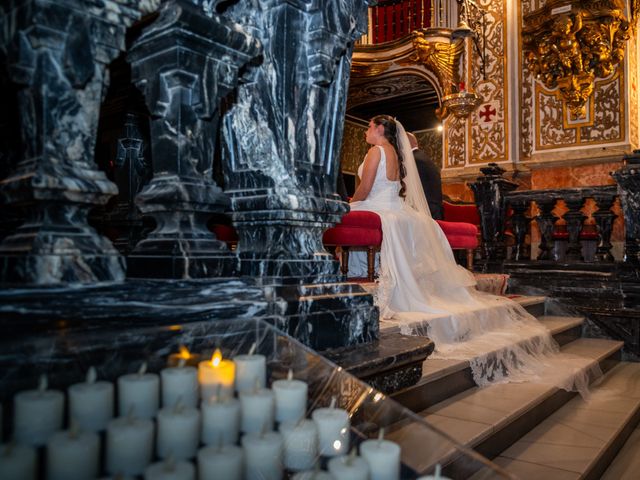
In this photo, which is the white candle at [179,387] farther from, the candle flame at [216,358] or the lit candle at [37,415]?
the lit candle at [37,415]

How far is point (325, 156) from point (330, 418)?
1.23 metres

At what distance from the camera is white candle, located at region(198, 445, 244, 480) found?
32.9 inches

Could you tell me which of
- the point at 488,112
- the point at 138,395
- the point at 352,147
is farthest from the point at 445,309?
the point at 352,147

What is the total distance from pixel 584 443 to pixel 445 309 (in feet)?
4.04

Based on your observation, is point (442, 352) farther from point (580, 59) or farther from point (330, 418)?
point (580, 59)

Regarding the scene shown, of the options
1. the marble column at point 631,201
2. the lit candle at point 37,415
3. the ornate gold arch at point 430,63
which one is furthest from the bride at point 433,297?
the ornate gold arch at point 430,63

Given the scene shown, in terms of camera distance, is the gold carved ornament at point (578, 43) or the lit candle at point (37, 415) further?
the gold carved ornament at point (578, 43)

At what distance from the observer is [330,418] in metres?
1.02

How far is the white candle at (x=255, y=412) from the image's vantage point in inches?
40.7

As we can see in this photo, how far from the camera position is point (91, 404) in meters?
0.92

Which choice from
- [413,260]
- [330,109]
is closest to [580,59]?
[413,260]

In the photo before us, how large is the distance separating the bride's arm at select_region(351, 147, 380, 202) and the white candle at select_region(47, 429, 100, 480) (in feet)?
13.0

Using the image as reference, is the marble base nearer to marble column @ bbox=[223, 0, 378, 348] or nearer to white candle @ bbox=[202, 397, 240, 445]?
marble column @ bbox=[223, 0, 378, 348]

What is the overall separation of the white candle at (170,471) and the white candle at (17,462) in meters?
0.16
